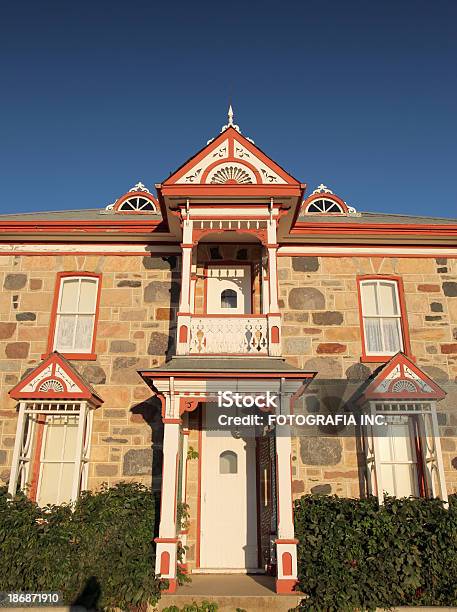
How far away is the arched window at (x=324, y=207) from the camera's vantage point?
39.0 ft

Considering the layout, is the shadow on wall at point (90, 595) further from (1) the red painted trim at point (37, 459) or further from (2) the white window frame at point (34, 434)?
(1) the red painted trim at point (37, 459)

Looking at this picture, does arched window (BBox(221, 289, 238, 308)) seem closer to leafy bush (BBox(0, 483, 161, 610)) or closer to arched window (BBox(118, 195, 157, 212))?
arched window (BBox(118, 195, 157, 212))

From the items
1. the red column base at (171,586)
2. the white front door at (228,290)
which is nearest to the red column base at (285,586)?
the red column base at (171,586)

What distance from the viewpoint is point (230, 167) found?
9703 mm

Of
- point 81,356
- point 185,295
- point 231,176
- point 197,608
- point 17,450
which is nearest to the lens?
point 197,608

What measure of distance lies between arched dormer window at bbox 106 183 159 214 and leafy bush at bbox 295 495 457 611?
24.5 ft

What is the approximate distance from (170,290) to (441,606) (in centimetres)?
651

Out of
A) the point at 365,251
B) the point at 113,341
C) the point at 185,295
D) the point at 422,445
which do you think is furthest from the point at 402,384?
the point at 113,341

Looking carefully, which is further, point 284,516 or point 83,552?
point 284,516

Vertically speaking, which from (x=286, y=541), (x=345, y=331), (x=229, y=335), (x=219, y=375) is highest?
(x=345, y=331)

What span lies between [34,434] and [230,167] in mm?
5846

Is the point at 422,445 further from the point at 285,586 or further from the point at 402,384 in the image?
the point at 285,586

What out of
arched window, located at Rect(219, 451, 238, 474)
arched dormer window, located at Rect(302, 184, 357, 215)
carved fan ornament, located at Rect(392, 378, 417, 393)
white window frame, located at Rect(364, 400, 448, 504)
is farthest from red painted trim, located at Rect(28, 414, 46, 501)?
arched dormer window, located at Rect(302, 184, 357, 215)

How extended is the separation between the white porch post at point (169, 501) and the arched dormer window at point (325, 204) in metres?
5.91
